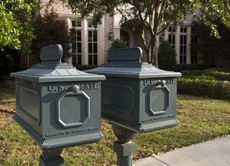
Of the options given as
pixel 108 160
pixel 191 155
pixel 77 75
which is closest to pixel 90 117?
pixel 77 75

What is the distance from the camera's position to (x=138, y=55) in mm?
3020

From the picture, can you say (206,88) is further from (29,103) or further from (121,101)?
(29,103)

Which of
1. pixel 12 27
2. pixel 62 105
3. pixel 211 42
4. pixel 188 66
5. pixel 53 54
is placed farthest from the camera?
pixel 188 66

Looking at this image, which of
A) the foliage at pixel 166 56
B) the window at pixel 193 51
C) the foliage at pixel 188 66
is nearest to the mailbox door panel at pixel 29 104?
the foliage at pixel 166 56

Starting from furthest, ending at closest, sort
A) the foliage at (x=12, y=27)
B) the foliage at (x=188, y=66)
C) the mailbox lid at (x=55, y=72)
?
the foliage at (x=188, y=66) → the foliage at (x=12, y=27) → the mailbox lid at (x=55, y=72)

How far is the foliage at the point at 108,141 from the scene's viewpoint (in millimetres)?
4992

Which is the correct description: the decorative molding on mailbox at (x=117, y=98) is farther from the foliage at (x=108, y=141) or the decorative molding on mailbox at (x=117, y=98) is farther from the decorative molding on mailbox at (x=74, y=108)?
the foliage at (x=108, y=141)

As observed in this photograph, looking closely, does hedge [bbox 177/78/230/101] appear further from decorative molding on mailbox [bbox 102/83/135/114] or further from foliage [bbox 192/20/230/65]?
decorative molding on mailbox [bbox 102/83/135/114]

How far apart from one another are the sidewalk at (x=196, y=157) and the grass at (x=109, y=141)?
0.17 m

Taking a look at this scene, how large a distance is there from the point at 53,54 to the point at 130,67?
70 centimetres

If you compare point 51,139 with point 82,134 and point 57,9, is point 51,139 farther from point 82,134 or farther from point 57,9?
point 57,9

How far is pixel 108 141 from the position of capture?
580cm

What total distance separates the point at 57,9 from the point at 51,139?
52.9ft

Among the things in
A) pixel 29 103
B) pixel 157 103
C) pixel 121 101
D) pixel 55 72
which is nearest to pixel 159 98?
pixel 157 103
